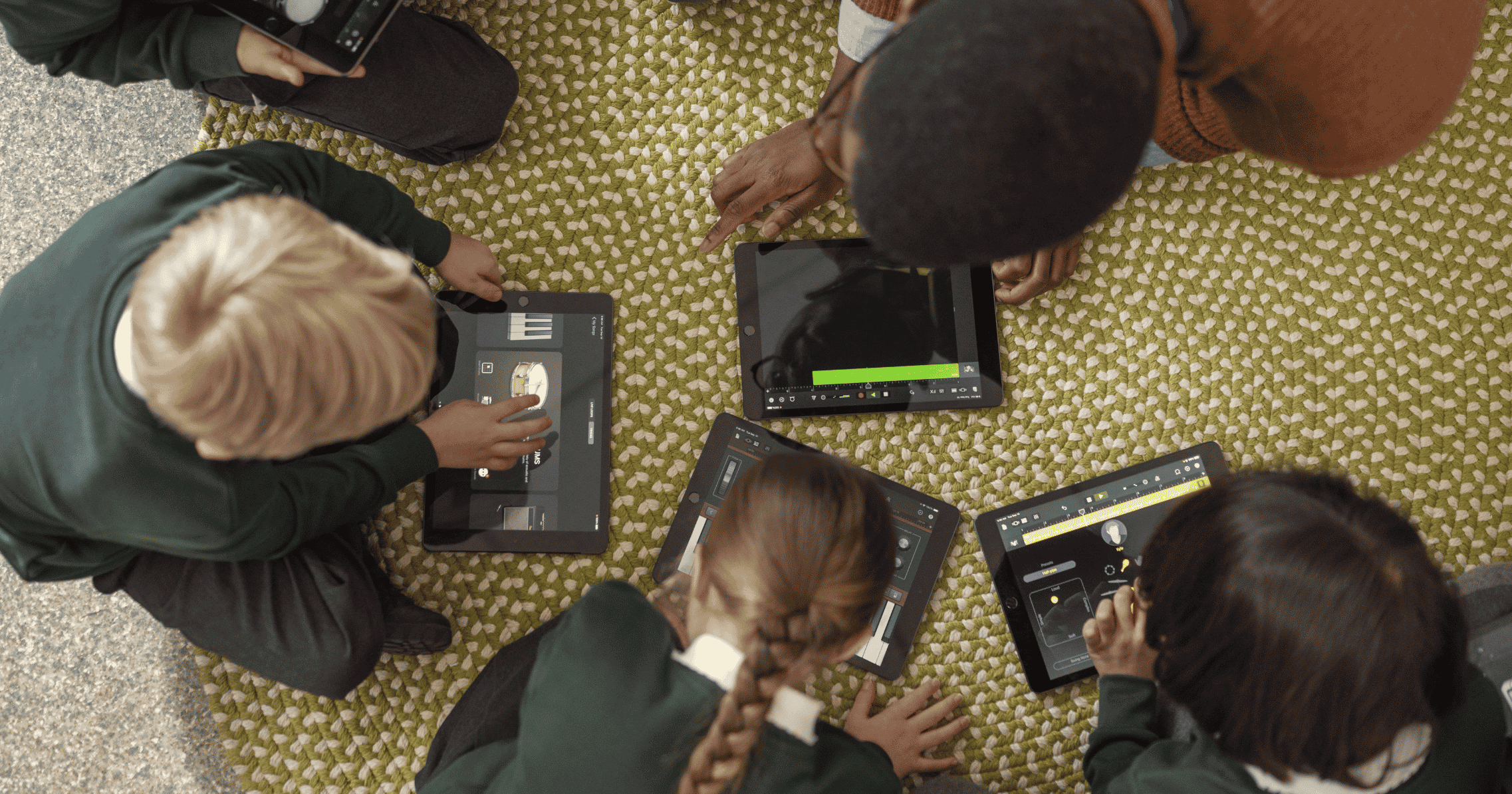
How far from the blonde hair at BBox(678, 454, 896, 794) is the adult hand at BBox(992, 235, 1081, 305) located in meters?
0.27

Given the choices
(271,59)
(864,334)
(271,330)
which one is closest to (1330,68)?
(864,334)

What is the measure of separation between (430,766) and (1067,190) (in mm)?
609

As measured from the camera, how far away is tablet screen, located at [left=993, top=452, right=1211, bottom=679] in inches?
27.9

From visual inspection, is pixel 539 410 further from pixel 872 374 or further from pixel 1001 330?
pixel 1001 330

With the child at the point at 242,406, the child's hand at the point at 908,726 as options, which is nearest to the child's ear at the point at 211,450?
the child at the point at 242,406

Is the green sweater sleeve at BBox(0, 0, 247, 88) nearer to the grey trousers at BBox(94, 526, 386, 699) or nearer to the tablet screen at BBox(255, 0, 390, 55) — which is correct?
the tablet screen at BBox(255, 0, 390, 55)

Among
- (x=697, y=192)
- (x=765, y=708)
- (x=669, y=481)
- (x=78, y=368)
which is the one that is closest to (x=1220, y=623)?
(x=765, y=708)

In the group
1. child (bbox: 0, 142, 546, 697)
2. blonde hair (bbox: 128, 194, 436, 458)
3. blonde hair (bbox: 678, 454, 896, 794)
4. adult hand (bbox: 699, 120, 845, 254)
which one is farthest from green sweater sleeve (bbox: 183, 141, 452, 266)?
blonde hair (bbox: 678, 454, 896, 794)

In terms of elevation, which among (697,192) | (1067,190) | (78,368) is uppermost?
(1067,190)

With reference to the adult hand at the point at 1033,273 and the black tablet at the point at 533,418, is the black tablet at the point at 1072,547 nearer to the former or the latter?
the adult hand at the point at 1033,273

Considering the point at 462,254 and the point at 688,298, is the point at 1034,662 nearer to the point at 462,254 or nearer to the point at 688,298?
the point at 688,298

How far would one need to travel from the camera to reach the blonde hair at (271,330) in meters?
0.44

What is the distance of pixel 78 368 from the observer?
19.9 inches

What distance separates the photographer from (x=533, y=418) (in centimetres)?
72
